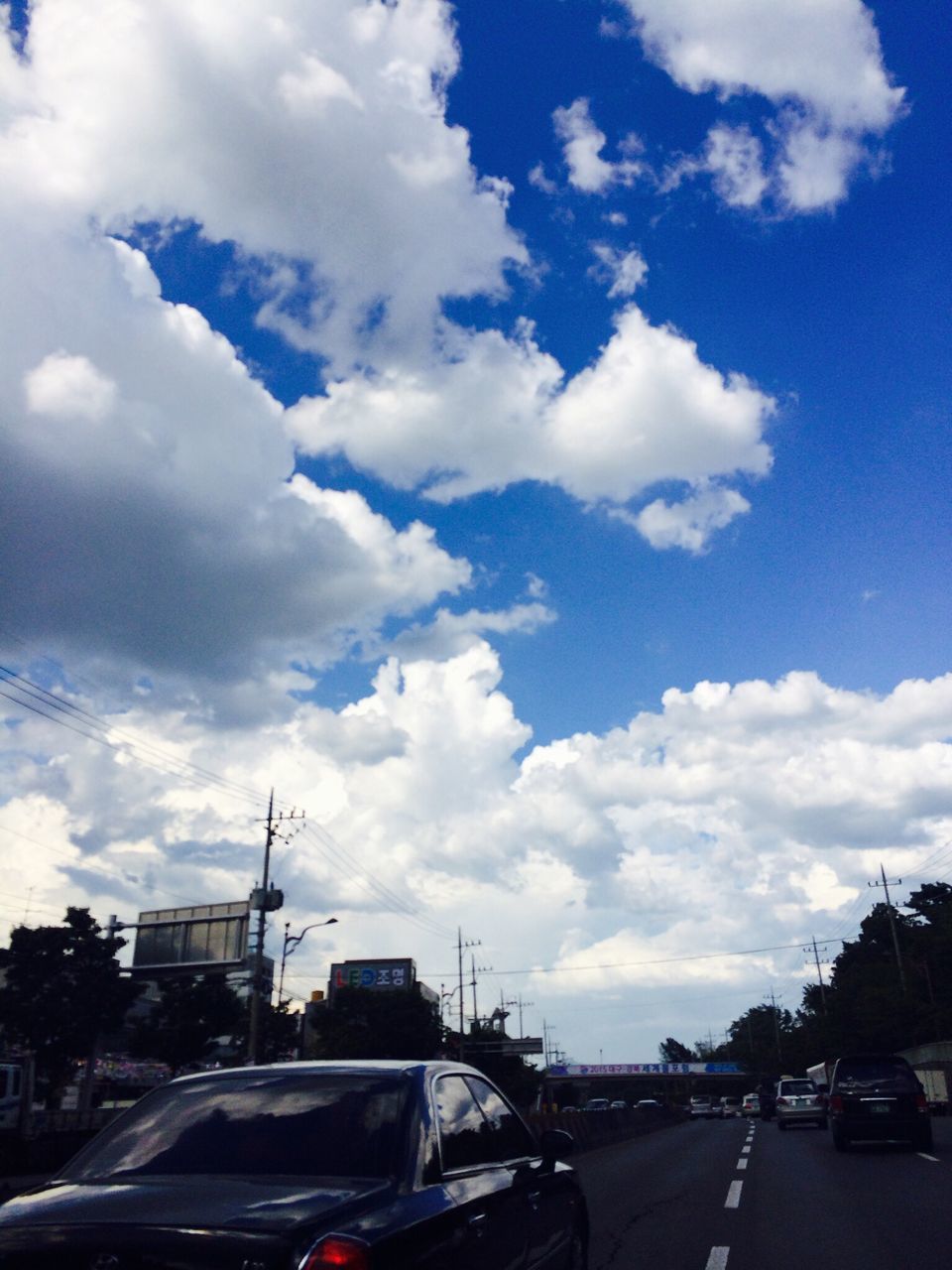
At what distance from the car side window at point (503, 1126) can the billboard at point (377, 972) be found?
9491cm

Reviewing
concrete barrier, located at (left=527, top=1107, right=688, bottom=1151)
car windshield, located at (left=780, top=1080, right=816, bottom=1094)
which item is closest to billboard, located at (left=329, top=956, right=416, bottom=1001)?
concrete barrier, located at (left=527, top=1107, right=688, bottom=1151)

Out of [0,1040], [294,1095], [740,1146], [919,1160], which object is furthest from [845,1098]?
[0,1040]

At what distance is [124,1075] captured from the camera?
2847 inches

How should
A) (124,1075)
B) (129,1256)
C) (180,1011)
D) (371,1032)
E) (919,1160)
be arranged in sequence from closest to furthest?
(129,1256) → (919,1160) → (180,1011) → (371,1032) → (124,1075)

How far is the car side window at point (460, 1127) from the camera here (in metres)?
4.47

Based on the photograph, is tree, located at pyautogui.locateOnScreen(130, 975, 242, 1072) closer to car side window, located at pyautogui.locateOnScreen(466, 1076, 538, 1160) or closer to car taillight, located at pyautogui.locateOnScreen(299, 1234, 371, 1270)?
car side window, located at pyautogui.locateOnScreen(466, 1076, 538, 1160)

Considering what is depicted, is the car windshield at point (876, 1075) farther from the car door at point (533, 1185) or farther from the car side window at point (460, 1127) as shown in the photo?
the car side window at point (460, 1127)

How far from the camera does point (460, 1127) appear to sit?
15.6 feet

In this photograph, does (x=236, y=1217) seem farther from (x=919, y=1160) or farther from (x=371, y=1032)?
(x=371, y=1032)

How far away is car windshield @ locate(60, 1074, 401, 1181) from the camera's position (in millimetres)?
4023

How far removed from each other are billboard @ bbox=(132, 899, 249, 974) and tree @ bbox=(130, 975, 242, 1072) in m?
3.46

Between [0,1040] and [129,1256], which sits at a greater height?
[0,1040]

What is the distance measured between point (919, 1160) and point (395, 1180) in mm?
16594

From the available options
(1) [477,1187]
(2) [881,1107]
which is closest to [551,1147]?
(1) [477,1187]
